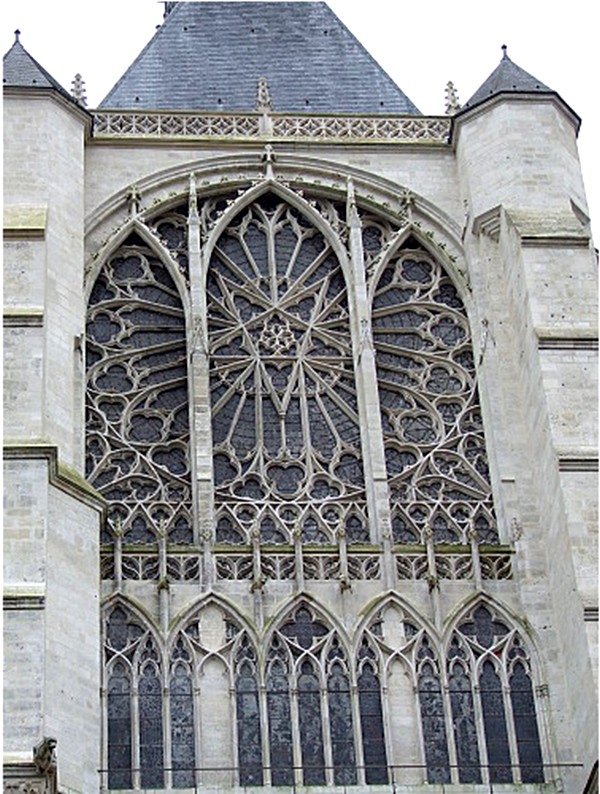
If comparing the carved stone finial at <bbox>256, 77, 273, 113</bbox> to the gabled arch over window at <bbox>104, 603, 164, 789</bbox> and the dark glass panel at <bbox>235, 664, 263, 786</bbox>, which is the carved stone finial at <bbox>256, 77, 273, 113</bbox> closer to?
the gabled arch over window at <bbox>104, 603, 164, 789</bbox>

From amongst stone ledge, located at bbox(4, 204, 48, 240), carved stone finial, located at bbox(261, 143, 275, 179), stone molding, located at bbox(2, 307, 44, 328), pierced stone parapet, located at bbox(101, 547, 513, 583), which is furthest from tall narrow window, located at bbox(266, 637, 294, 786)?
carved stone finial, located at bbox(261, 143, 275, 179)

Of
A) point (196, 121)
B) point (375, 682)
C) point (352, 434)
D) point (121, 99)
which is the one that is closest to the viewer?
point (375, 682)

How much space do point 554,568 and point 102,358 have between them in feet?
15.8

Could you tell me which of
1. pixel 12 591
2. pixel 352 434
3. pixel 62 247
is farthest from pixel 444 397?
pixel 12 591

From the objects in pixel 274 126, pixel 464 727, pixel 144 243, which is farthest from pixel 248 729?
pixel 274 126

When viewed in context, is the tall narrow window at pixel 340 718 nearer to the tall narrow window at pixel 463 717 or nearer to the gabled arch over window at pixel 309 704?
the gabled arch over window at pixel 309 704

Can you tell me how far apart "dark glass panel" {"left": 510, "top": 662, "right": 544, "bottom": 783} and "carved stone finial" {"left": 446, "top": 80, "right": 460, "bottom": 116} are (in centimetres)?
684

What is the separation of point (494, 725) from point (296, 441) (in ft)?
11.3

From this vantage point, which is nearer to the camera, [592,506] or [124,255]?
[592,506]

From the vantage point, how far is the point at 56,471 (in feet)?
53.0

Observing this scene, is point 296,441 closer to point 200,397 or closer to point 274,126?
point 200,397

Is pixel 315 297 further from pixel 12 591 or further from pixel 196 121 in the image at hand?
pixel 12 591

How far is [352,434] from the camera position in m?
18.4

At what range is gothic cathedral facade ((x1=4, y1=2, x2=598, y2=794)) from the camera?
16.0 metres
